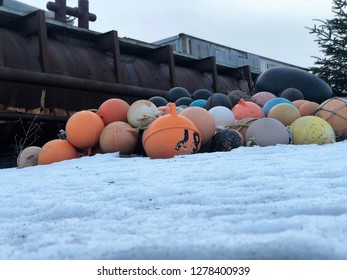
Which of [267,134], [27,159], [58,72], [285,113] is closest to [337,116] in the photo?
[285,113]

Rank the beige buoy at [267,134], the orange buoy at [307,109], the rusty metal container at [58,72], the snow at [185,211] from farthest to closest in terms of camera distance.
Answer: the rusty metal container at [58,72] → the orange buoy at [307,109] → the beige buoy at [267,134] → the snow at [185,211]

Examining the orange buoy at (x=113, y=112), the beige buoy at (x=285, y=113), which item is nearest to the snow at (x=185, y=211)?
the orange buoy at (x=113, y=112)

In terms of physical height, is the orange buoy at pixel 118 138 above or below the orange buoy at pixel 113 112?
below

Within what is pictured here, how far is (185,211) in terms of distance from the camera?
2029 millimetres

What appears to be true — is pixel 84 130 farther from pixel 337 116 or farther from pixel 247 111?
pixel 337 116

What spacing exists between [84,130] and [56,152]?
0.44m

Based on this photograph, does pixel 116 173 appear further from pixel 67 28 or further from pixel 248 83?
pixel 248 83

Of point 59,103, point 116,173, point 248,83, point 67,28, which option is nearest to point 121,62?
point 67,28

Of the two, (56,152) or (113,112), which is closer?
(56,152)

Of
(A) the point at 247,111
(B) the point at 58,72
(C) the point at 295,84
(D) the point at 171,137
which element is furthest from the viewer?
(C) the point at 295,84

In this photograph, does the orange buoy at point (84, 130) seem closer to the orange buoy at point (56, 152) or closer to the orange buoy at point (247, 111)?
the orange buoy at point (56, 152)

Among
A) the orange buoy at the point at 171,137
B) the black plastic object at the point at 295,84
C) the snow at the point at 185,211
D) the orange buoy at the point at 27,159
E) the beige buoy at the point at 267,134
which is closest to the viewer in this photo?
the snow at the point at 185,211

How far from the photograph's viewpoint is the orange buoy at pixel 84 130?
4.93 m
